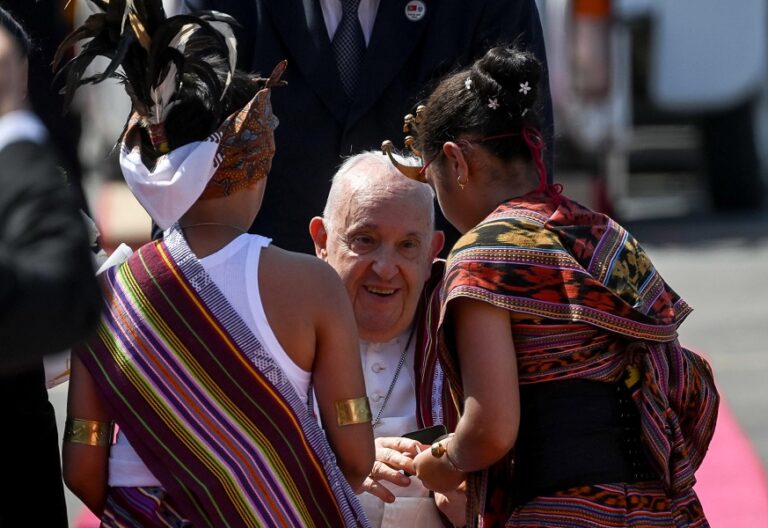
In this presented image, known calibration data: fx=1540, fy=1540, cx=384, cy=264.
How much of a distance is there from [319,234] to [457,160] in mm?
808

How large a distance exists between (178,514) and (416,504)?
63 cm

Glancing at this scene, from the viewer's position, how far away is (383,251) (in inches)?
133

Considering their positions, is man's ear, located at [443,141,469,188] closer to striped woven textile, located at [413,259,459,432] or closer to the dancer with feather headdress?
the dancer with feather headdress

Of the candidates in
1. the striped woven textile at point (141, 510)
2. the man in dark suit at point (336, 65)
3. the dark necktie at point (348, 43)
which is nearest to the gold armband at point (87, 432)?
the striped woven textile at point (141, 510)

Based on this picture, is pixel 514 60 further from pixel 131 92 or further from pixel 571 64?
pixel 571 64

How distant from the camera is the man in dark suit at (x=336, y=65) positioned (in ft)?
12.2

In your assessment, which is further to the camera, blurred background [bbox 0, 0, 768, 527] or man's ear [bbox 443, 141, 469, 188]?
blurred background [bbox 0, 0, 768, 527]

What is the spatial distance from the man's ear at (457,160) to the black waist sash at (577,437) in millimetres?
400

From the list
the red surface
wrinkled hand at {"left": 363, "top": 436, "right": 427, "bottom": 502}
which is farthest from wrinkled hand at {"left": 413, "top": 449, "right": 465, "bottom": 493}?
the red surface

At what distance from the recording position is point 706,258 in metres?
11.2

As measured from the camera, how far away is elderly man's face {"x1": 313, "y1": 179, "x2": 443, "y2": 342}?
3381mm

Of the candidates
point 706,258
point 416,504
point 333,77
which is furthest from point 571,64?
point 416,504

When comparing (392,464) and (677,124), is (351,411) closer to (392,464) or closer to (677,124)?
(392,464)

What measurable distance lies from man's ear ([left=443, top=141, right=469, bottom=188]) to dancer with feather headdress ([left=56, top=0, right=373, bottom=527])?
31 centimetres
